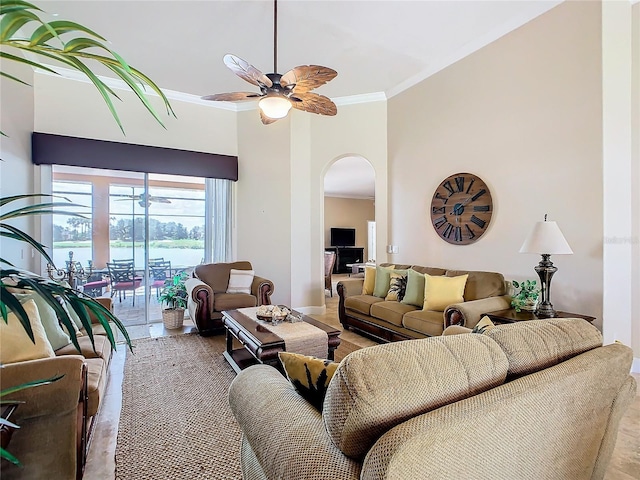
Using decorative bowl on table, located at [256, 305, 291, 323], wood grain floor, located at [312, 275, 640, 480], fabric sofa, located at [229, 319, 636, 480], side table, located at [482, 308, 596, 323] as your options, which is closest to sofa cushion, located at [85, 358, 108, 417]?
fabric sofa, located at [229, 319, 636, 480]

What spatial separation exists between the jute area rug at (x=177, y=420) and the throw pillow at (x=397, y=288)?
6.65ft

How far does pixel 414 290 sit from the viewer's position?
3.95 m

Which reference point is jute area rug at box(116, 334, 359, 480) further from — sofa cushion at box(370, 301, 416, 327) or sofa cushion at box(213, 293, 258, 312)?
sofa cushion at box(213, 293, 258, 312)

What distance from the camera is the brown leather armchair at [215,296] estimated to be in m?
4.23

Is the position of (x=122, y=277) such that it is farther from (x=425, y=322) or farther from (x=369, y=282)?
(x=425, y=322)

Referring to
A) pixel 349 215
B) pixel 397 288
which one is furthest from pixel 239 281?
pixel 349 215

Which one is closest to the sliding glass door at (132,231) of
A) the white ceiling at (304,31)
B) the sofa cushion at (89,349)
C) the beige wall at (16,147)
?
the beige wall at (16,147)

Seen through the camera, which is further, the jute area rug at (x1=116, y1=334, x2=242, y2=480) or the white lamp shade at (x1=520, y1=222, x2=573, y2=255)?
the white lamp shade at (x1=520, y1=222, x2=573, y2=255)

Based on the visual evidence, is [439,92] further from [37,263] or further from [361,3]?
[37,263]

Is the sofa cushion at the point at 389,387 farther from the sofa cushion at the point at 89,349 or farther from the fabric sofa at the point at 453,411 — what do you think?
the sofa cushion at the point at 89,349

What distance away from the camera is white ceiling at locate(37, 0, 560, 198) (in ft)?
10.8

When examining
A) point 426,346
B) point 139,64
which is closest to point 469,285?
point 426,346

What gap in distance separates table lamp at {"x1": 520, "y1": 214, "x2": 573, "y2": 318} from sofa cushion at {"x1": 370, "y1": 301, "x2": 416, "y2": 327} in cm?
124

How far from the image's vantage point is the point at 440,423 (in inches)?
33.7
